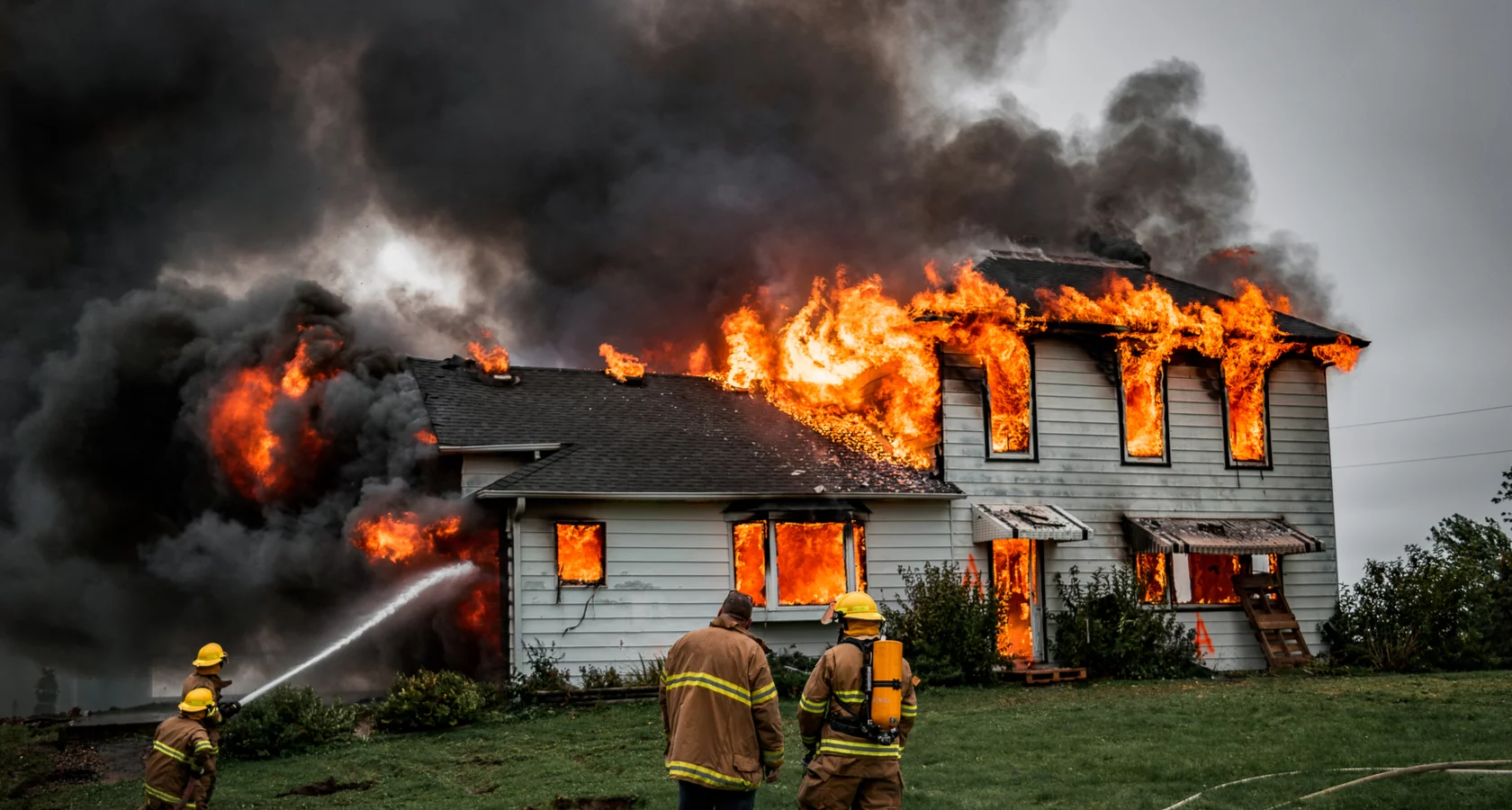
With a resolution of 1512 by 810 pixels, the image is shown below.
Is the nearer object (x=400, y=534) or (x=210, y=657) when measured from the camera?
(x=210, y=657)

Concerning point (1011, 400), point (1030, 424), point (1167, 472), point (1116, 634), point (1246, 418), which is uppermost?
point (1011, 400)

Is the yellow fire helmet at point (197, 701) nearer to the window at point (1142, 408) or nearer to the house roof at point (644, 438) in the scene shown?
the house roof at point (644, 438)

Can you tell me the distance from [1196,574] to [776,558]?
25.5 ft

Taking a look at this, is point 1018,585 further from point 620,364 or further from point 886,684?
point 886,684

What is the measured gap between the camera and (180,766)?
29.3 feet

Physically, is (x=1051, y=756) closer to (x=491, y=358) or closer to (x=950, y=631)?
(x=950, y=631)

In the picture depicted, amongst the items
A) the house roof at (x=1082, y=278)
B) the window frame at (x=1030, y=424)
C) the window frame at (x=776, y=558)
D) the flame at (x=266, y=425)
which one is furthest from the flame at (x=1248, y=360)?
the flame at (x=266, y=425)

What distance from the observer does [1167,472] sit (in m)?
20.9

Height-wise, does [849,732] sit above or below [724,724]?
below

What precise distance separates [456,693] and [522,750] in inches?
92.4

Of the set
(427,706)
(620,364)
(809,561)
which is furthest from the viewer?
(620,364)

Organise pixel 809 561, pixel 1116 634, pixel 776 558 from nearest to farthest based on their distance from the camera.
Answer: pixel 776 558 → pixel 1116 634 → pixel 809 561

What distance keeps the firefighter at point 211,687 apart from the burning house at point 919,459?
7.51 meters

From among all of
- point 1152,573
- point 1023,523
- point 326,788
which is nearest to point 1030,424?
point 1023,523
